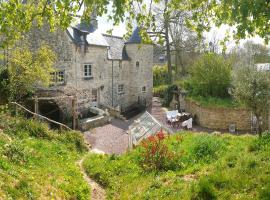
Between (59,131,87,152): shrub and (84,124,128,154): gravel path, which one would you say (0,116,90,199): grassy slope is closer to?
(59,131,87,152): shrub

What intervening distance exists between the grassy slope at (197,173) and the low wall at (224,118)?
35.9ft

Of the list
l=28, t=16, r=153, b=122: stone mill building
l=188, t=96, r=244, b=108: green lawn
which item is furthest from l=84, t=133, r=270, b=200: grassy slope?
l=188, t=96, r=244, b=108: green lawn

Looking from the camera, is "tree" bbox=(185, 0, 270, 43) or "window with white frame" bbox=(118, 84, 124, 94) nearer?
"tree" bbox=(185, 0, 270, 43)

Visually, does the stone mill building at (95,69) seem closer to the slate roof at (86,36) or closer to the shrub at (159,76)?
the slate roof at (86,36)

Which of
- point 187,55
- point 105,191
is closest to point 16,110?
point 105,191

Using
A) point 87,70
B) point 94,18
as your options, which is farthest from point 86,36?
point 94,18

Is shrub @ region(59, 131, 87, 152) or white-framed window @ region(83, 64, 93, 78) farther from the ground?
white-framed window @ region(83, 64, 93, 78)

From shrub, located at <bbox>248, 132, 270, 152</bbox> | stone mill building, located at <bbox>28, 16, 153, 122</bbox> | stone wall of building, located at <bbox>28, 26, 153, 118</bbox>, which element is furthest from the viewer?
stone mill building, located at <bbox>28, 16, 153, 122</bbox>

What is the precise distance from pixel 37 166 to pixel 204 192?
573cm

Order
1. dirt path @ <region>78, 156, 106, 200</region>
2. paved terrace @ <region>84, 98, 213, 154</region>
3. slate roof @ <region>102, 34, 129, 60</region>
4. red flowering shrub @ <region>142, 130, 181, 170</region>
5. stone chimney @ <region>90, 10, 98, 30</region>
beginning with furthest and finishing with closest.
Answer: slate roof @ <region>102, 34, 129, 60</region> → paved terrace @ <region>84, 98, 213, 154</region> → red flowering shrub @ <region>142, 130, 181, 170</region> → dirt path @ <region>78, 156, 106, 200</region> → stone chimney @ <region>90, 10, 98, 30</region>

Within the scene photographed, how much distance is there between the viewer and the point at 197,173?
31.9ft

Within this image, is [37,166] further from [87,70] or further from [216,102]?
[216,102]

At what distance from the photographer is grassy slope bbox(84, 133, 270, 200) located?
731 centimetres

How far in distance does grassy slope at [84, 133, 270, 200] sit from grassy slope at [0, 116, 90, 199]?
44.5 inches
